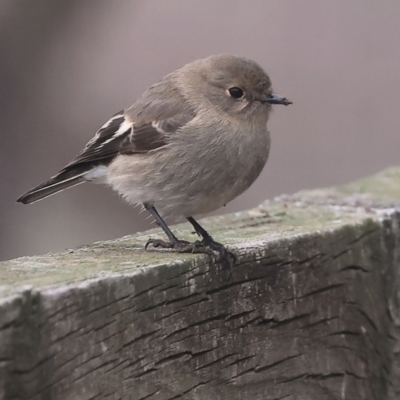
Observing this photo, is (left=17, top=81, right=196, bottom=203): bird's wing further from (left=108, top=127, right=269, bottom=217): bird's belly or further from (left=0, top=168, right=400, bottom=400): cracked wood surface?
(left=0, top=168, right=400, bottom=400): cracked wood surface

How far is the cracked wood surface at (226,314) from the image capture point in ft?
4.04

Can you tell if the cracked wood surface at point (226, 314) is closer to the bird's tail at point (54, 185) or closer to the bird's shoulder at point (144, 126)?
the bird's shoulder at point (144, 126)

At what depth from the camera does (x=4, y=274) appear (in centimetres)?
138

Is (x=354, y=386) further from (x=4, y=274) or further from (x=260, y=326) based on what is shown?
(x=4, y=274)

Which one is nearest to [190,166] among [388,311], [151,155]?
[151,155]

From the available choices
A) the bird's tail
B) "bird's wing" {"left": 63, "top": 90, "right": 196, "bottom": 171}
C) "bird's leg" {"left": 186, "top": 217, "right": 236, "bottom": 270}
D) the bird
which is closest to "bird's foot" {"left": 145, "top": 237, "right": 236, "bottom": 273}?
"bird's leg" {"left": 186, "top": 217, "right": 236, "bottom": 270}

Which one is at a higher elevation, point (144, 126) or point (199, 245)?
point (144, 126)

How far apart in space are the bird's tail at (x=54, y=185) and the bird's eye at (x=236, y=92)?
2.20ft

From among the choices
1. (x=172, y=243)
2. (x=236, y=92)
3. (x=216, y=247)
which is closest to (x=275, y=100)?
(x=236, y=92)

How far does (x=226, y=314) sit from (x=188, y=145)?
98cm

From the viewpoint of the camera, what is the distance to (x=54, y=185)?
2.69 meters

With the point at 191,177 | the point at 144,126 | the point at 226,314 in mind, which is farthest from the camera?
the point at 144,126

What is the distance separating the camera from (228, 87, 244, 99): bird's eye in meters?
2.69

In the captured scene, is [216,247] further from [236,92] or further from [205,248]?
[236,92]
